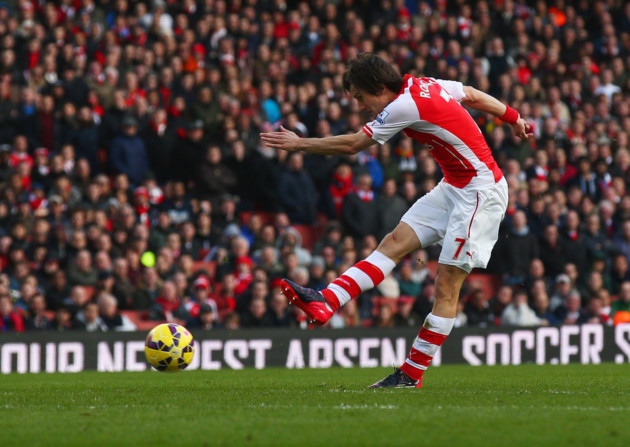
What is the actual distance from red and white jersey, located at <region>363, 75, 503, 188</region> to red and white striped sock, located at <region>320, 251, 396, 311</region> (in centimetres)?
82

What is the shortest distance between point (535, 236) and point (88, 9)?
8266 millimetres

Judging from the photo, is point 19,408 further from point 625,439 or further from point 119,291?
point 119,291

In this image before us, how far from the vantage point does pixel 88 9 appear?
64.8 feet

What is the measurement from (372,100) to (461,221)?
3.76 feet

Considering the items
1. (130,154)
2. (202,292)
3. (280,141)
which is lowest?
(202,292)

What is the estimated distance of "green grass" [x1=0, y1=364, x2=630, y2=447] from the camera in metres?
6.11

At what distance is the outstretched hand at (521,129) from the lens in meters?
9.45

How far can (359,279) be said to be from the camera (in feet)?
29.7

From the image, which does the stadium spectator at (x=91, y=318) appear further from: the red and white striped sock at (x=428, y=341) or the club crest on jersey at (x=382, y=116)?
the club crest on jersey at (x=382, y=116)

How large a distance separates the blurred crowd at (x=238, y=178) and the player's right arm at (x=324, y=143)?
7794mm

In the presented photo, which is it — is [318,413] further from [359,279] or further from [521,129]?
[521,129]

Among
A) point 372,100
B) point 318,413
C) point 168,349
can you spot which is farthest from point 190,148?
point 318,413

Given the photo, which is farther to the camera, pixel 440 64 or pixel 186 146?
pixel 440 64

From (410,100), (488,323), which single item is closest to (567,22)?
(488,323)
